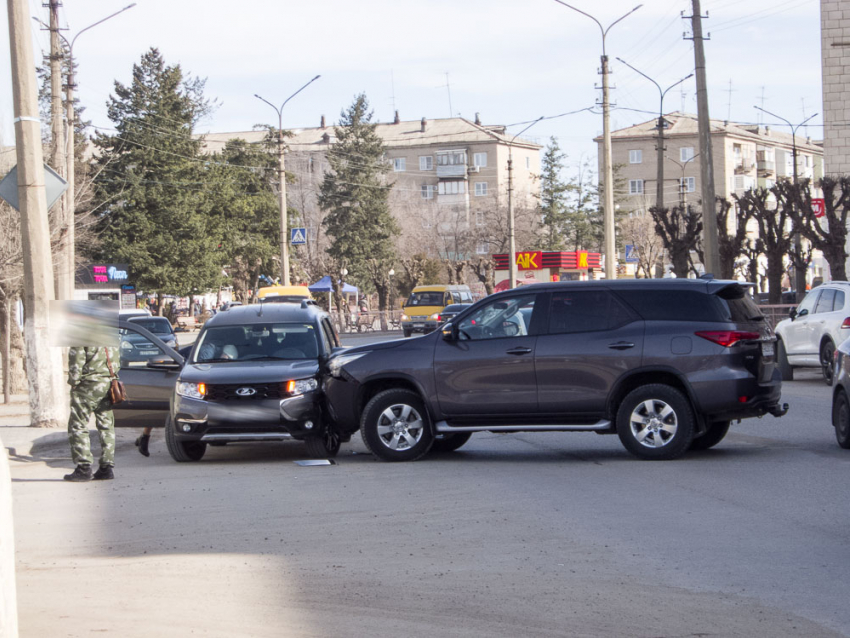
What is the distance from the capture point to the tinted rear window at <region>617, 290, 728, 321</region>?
11445mm

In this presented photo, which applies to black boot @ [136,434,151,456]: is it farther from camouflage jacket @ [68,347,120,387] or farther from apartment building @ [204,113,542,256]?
apartment building @ [204,113,542,256]

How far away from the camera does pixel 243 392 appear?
11875 mm

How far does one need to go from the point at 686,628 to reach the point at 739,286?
6881 millimetres

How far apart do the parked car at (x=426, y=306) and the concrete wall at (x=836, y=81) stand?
1678cm

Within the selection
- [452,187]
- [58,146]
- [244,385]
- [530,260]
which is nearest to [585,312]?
[244,385]

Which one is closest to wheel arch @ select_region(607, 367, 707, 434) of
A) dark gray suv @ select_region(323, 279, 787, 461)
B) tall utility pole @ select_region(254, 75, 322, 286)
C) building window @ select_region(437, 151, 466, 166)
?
dark gray suv @ select_region(323, 279, 787, 461)

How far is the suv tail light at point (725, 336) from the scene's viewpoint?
36.8ft

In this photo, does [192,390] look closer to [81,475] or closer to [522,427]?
[81,475]

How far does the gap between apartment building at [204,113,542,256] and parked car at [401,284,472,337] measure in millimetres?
52321

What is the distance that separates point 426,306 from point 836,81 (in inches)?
741

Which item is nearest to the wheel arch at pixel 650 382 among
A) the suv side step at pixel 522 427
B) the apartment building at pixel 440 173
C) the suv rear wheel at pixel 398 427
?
the suv side step at pixel 522 427

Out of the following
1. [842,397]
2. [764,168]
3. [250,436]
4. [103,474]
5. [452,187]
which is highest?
[764,168]

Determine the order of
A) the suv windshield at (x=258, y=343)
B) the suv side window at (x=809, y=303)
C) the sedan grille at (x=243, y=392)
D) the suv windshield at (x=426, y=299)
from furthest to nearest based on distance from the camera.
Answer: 1. the suv windshield at (x=426, y=299)
2. the suv side window at (x=809, y=303)
3. the suv windshield at (x=258, y=343)
4. the sedan grille at (x=243, y=392)

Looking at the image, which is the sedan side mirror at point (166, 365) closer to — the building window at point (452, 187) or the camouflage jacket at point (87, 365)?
the camouflage jacket at point (87, 365)
